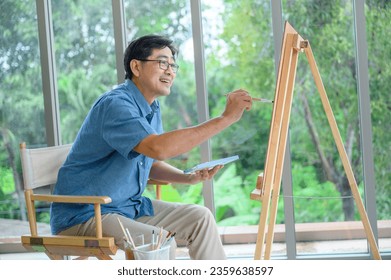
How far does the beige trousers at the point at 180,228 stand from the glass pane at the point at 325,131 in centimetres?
82

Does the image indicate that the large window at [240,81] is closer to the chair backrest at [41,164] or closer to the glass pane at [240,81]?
the glass pane at [240,81]

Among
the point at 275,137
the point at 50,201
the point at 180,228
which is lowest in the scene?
the point at 180,228

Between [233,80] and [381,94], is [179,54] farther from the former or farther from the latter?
[381,94]

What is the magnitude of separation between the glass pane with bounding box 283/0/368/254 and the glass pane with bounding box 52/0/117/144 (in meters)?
0.97

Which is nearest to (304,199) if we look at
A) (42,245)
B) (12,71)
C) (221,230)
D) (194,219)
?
(221,230)

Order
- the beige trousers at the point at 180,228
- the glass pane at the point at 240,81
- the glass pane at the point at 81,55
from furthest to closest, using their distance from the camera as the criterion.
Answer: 1. the glass pane at the point at 81,55
2. the glass pane at the point at 240,81
3. the beige trousers at the point at 180,228

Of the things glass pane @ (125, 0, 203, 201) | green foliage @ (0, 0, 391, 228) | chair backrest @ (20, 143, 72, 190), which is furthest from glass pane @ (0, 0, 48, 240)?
chair backrest @ (20, 143, 72, 190)

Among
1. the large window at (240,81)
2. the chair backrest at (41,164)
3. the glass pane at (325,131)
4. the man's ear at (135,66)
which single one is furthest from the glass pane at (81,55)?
the glass pane at (325,131)

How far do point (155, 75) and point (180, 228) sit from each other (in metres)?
0.66

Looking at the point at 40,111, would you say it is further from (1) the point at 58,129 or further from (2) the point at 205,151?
(2) the point at 205,151

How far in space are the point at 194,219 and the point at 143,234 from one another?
265 millimetres

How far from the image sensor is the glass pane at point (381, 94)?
11.7ft

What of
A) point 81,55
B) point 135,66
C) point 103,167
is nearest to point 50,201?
point 103,167

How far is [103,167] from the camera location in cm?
297
